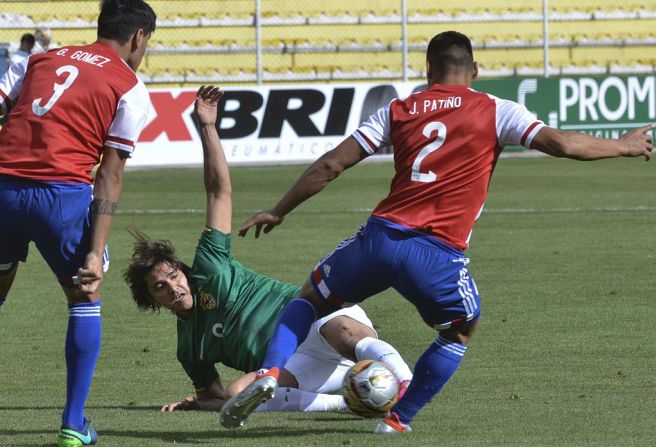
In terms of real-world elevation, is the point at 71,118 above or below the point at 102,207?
above

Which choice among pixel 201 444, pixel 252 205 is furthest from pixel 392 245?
pixel 252 205

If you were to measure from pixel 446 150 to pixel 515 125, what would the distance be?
0.32m

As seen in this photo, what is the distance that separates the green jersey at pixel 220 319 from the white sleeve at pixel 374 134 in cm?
123

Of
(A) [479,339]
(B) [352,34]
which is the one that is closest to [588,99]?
(B) [352,34]

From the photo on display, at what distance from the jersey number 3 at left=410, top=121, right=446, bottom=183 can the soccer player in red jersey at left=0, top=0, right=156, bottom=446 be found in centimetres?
121

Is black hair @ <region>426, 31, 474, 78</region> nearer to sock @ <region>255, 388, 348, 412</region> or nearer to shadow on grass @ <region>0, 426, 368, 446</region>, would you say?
shadow on grass @ <region>0, 426, 368, 446</region>

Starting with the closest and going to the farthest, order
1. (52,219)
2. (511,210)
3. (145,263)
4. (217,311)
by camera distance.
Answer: (52,219) < (145,263) < (217,311) < (511,210)

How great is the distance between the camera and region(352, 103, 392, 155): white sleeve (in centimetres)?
569

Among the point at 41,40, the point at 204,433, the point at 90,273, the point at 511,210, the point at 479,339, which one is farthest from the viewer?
the point at 41,40

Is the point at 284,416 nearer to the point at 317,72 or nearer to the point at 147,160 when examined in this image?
the point at 147,160

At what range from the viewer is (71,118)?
5551 mm

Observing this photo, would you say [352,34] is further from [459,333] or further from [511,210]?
[459,333]

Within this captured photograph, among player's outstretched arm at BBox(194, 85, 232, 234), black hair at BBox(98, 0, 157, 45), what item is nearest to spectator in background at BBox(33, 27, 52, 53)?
player's outstretched arm at BBox(194, 85, 232, 234)

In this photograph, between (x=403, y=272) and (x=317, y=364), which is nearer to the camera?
(x=403, y=272)
